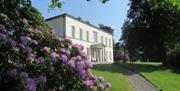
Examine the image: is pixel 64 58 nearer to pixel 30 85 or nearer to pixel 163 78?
pixel 30 85

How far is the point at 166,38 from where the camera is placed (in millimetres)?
52938

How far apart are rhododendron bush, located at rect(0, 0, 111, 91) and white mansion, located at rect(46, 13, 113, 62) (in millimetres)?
40819

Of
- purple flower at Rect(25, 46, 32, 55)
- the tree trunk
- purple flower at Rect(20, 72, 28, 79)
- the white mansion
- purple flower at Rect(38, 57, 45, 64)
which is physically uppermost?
the white mansion

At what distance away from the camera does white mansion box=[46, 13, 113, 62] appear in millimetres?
54031

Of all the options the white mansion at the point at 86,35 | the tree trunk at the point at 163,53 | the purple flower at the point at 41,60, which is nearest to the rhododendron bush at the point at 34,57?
the purple flower at the point at 41,60

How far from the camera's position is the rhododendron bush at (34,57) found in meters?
7.42

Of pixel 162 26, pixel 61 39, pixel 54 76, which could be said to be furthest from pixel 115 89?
pixel 162 26

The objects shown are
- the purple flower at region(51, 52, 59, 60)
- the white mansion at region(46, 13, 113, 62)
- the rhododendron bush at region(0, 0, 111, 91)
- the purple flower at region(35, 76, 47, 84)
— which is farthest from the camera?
the white mansion at region(46, 13, 113, 62)

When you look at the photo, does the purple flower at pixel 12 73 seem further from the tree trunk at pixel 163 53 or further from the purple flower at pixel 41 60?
the tree trunk at pixel 163 53

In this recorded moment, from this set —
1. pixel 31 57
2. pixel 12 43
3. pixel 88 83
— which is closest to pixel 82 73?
pixel 88 83

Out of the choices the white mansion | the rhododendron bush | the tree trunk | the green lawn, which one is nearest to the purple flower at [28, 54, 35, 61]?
the rhododendron bush

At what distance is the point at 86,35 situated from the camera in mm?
63625

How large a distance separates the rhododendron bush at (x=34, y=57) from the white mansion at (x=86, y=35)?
40.8 m

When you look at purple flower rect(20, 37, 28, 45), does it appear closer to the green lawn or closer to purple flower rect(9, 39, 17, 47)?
purple flower rect(9, 39, 17, 47)
